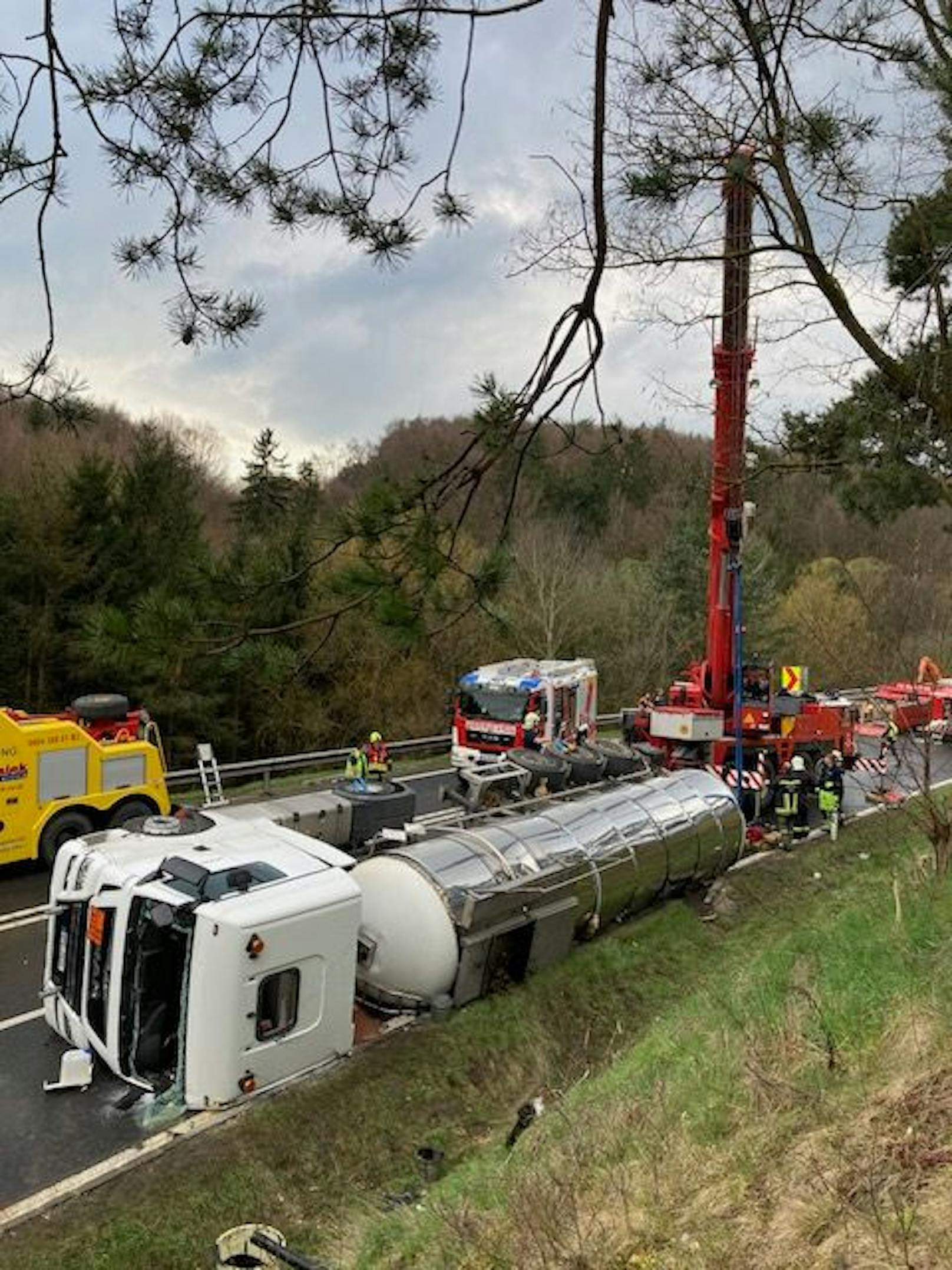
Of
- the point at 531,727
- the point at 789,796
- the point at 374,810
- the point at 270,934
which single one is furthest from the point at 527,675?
the point at 270,934

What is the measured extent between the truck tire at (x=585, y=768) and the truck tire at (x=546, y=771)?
192 mm

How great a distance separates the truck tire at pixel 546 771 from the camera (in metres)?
15.3

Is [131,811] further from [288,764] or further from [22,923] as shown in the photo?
[288,764]

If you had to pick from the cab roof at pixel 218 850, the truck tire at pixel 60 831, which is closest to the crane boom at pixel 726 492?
the cab roof at pixel 218 850

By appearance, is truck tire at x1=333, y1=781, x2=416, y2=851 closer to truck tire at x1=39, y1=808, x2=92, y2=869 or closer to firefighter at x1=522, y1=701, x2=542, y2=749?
truck tire at x1=39, y1=808, x2=92, y2=869

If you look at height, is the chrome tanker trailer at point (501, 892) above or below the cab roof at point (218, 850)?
below

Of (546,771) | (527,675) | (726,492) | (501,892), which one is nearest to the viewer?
Answer: (501,892)

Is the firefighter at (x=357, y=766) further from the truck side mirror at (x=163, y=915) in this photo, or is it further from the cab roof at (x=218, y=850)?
the truck side mirror at (x=163, y=915)

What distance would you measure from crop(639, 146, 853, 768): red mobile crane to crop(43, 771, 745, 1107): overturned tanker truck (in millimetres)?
7155

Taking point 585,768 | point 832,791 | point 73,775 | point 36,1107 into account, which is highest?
point 585,768

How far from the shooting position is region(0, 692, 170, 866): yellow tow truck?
13031 millimetres

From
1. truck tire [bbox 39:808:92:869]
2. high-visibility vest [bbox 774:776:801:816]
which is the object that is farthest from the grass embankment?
truck tire [bbox 39:808:92:869]

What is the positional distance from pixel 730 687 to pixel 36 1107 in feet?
43.7

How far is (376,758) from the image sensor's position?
60.0 feet
